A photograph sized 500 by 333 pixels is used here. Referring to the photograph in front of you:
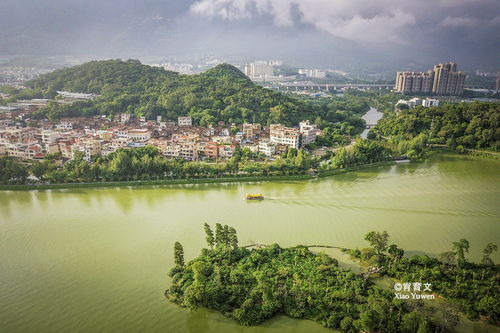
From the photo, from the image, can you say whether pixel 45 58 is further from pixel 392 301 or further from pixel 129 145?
pixel 392 301

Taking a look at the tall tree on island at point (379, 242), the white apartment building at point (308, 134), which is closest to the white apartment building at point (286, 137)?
the white apartment building at point (308, 134)

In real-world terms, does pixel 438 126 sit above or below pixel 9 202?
above

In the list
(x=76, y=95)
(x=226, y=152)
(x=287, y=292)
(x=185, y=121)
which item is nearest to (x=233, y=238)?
(x=287, y=292)

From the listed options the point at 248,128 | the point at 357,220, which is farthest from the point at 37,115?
the point at 357,220

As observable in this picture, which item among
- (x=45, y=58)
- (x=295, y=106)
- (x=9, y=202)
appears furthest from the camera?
(x=45, y=58)

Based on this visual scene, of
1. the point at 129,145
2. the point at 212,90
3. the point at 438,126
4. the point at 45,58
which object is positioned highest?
the point at 45,58

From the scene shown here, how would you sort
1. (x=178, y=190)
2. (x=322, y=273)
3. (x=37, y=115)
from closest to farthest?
1. (x=322, y=273)
2. (x=178, y=190)
3. (x=37, y=115)

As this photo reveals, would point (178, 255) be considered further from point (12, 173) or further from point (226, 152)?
point (226, 152)
